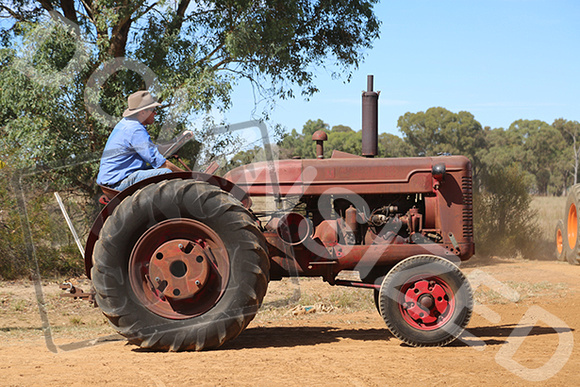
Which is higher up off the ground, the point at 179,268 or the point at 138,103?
the point at 138,103

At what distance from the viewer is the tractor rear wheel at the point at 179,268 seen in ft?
17.9

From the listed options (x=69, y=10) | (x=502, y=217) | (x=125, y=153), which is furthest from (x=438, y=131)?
(x=125, y=153)

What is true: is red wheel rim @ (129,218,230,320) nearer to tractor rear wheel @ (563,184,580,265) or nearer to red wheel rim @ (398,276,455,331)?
red wheel rim @ (398,276,455,331)

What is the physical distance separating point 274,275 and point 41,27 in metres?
7.08

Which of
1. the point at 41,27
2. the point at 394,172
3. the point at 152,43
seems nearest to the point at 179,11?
the point at 152,43

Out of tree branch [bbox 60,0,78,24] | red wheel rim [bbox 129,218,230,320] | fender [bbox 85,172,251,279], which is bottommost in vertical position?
red wheel rim [bbox 129,218,230,320]

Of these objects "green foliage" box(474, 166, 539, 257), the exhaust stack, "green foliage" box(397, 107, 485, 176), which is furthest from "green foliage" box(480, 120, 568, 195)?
the exhaust stack

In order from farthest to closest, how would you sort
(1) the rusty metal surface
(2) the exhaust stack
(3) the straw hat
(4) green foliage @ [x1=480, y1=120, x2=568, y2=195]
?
(4) green foliage @ [x1=480, y1=120, x2=568, y2=195] → (1) the rusty metal surface → (2) the exhaust stack → (3) the straw hat

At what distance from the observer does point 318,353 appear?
540cm

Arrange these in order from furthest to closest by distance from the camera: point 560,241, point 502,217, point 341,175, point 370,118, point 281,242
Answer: point 502,217
point 560,241
point 370,118
point 341,175
point 281,242

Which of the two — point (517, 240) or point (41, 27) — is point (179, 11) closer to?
point (41, 27)

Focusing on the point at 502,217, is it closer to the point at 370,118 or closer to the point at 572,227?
the point at 572,227

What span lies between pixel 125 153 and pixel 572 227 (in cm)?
1250

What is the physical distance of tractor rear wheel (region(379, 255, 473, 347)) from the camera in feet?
Result: 19.3
